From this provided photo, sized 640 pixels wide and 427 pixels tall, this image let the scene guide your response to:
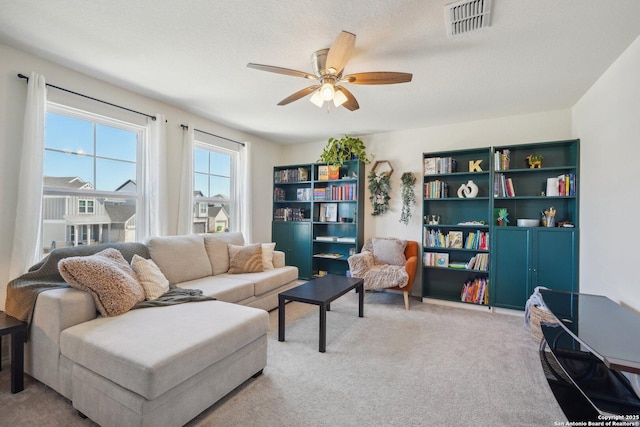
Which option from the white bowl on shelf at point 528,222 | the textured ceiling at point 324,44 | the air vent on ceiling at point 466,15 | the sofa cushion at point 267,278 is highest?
the textured ceiling at point 324,44

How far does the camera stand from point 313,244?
4.97 meters

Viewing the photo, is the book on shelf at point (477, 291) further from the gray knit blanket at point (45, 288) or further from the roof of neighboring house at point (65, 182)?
the roof of neighboring house at point (65, 182)

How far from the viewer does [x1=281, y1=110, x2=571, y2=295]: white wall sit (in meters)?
3.62

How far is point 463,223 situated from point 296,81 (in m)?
2.74

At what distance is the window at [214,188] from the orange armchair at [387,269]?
2.03 meters

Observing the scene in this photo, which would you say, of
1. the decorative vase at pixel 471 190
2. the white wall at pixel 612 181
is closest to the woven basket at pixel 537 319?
the white wall at pixel 612 181

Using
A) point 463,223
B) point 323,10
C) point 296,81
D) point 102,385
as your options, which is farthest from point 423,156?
point 102,385

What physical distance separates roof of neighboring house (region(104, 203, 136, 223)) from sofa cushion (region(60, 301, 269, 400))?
1.49 m

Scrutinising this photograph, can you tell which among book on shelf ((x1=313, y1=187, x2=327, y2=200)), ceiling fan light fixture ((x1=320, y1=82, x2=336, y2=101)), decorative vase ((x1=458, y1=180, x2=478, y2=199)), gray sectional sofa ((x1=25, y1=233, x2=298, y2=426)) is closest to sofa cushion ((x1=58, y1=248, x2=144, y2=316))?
gray sectional sofa ((x1=25, y1=233, x2=298, y2=426))

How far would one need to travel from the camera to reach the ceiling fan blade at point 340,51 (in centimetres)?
180

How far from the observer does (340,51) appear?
1951 mm

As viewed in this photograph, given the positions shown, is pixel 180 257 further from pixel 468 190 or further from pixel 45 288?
pixel 468 190

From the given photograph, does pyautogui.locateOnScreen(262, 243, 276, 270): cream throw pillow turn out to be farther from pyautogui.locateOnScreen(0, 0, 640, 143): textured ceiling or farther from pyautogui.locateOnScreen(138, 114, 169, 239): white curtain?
pyautogui.locateOnScreen(0, 0, 640, 143): textured ceiling

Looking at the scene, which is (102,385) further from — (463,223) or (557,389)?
(463,223)
